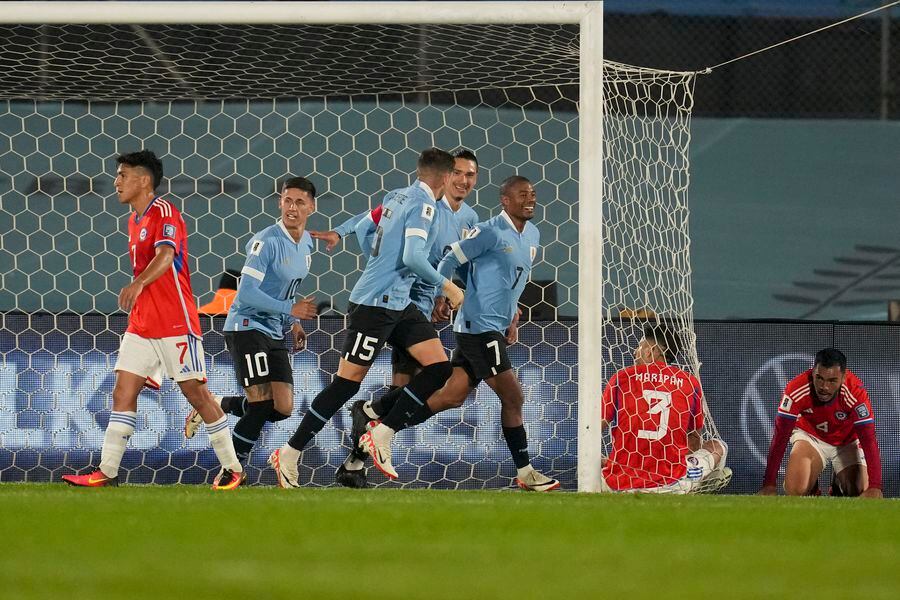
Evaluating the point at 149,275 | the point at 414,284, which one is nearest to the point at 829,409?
the point at 414,284

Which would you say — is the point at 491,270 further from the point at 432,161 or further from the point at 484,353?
the point at 432,161

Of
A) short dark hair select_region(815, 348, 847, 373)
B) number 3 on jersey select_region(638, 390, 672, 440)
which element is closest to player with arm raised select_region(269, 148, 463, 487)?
number 3 on jersey select_region(638, 390, 672, 440)

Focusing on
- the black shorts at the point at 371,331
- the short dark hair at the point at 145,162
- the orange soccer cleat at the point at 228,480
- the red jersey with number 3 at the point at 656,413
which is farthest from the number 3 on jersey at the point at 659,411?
the short dark hair at the point at 145,162

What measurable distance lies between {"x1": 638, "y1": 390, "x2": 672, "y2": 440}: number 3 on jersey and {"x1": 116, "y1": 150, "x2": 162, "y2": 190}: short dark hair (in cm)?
277

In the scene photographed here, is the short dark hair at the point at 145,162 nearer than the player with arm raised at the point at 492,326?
Yes

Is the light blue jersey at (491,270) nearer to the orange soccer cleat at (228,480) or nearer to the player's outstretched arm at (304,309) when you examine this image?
the player's outstretched arm at (304,309)

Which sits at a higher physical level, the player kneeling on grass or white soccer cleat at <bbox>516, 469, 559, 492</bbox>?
the player kneeling on grass

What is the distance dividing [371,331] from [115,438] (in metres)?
1.29

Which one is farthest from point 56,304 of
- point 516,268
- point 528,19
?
point 528,19

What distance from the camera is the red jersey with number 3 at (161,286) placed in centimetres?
557

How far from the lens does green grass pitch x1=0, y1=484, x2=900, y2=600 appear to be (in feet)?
7.64

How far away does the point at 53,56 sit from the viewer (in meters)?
7.22

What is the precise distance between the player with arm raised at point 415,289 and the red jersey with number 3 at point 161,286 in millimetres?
1225

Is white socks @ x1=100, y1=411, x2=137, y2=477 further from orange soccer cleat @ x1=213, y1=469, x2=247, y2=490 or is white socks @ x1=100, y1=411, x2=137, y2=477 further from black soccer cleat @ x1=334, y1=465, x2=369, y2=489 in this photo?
black soccer cleat @ x1=334, y1=465, x2=369, y2=489
